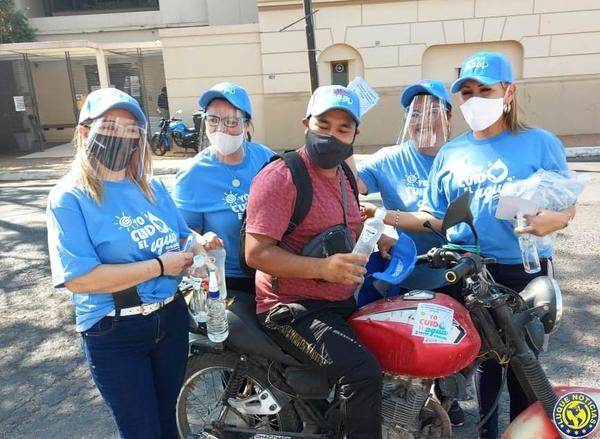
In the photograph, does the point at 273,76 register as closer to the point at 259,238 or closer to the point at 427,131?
the point at 427,131

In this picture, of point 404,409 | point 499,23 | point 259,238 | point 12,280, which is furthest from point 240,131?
point 499,23

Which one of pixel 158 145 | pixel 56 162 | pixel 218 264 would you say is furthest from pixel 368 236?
pixel 56 162

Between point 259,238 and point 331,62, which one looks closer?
point 259,238

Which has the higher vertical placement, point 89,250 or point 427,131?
point 427,131

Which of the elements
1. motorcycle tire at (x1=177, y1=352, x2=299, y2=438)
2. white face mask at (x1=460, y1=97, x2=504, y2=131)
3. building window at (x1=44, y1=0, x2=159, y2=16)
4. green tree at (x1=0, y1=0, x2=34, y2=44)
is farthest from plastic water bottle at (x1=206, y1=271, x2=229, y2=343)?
building window at (x1=44, y1=0, x2=159, y2=16)

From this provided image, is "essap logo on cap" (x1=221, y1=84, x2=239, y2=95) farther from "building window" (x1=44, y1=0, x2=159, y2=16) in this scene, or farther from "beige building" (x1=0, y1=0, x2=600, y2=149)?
"building window" (x1=44, y1=0, x2=159, y2=16)

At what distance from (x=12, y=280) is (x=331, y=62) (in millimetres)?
11348

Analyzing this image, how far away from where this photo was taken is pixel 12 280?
216 inches

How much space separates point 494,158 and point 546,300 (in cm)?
68

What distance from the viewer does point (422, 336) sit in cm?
215

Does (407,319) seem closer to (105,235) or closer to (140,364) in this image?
(140,364)

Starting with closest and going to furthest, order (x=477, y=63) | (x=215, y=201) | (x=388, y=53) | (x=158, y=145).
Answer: (x=477, y=63) → (x=215, y=201) → (x=388, y=53) → (x=158, y=145)

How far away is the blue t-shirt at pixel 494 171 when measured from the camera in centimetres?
231

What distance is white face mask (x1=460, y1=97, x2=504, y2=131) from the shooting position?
2373 millimetres
